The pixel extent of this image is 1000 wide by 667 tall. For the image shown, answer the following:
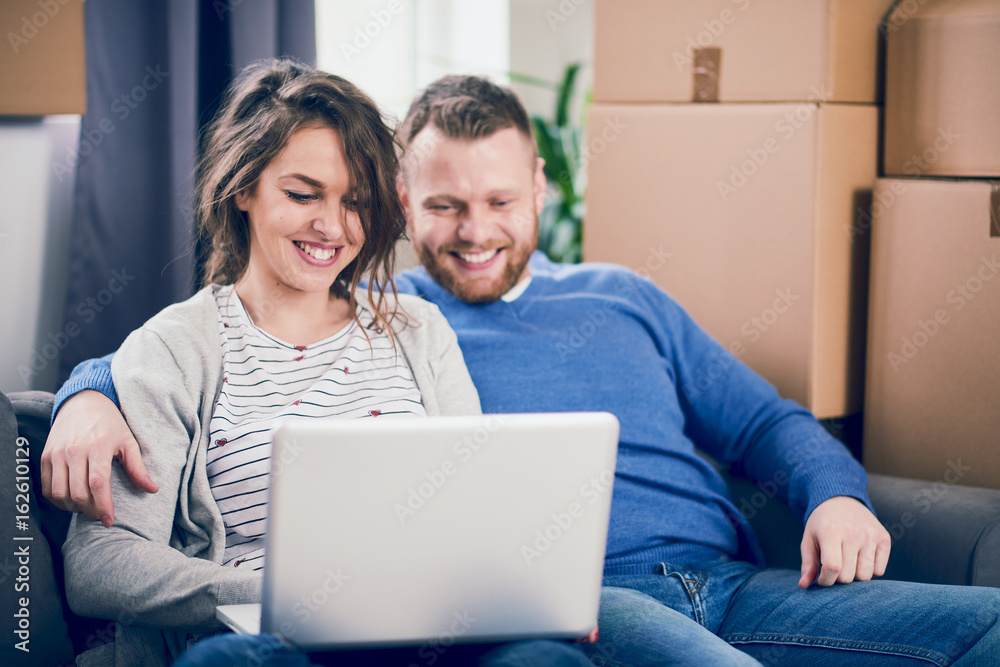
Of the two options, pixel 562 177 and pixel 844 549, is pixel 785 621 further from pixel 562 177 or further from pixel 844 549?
pixel 562 177

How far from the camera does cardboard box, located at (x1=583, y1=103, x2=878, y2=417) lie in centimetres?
148

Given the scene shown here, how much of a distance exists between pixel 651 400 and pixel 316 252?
1.89ft

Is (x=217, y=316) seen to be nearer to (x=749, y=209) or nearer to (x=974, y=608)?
(x=749, y=209)

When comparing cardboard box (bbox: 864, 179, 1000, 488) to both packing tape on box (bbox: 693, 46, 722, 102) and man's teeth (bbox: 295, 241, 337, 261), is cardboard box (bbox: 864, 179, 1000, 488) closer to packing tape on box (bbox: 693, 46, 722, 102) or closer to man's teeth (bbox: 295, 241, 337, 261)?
packing tape on box (bbox: 693, 46, 722, 102)

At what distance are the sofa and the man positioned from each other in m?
0.06

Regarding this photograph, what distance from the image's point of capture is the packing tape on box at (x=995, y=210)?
4.46 ft

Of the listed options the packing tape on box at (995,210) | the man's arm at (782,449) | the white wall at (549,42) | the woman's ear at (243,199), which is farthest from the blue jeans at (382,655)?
the white wall at (549,42)

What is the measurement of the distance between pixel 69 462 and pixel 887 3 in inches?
56.9

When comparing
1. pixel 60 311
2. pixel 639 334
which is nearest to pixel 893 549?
pixel 639 334

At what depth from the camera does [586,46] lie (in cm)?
287

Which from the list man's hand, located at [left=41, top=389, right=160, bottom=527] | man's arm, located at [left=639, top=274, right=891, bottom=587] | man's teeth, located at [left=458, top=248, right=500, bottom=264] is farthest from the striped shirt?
man's arm, located at [left=639, top=274, right=891, bottom=587]

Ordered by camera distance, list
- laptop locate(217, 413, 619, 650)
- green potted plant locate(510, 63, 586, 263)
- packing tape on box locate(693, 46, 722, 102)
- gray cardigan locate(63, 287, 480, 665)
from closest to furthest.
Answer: laptop locate(217, 413, 619, 650), gray cardigan locate(63, 287, 480, 665), packing tape on box locate(693, 46, 722, 102), green potted plant locate(510, 63, 586, 263)

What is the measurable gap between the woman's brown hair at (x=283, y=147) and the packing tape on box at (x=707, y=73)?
61 centimetres

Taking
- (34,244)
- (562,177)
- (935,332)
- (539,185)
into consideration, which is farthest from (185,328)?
(562,177)
